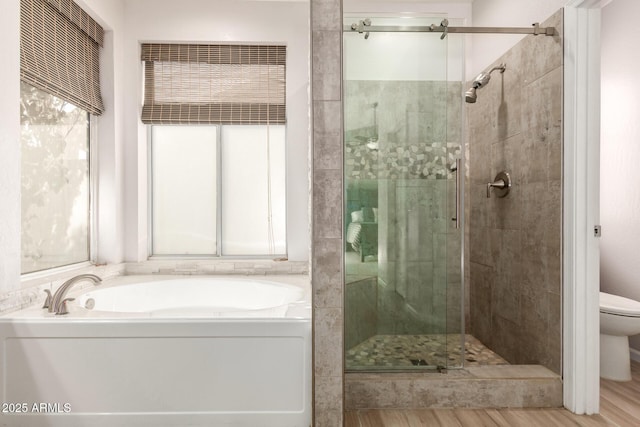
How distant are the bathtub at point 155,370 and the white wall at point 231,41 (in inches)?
50.8

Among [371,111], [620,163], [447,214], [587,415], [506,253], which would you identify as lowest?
[587,415]

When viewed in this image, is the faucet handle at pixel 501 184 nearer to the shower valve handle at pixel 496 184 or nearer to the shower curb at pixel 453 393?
the shower valve handle at pixel 496 184

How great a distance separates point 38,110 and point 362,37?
1954 millimetres

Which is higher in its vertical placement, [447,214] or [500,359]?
[447,214]

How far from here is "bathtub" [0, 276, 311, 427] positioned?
178 centimetres

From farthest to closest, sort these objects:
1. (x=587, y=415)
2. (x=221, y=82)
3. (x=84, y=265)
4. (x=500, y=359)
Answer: (x=221, y=82) → (x=84, y=265) → (x=500, y=359) → (x=587, y=415)

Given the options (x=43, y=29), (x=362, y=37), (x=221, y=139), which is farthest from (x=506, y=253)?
(x=43, y=29)

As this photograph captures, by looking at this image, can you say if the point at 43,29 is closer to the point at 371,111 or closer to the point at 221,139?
the point at 221,139

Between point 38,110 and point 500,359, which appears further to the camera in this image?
point 500,359

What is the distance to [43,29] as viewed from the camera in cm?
231

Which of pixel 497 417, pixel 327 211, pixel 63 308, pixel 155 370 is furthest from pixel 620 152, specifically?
pixel 63 308

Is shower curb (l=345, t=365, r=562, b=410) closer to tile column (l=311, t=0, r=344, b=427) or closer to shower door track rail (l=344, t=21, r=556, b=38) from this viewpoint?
tile column (l=311, t=0, r=344, b=427)

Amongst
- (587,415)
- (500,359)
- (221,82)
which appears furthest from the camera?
(221,82)

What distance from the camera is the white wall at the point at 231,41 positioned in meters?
3.03
